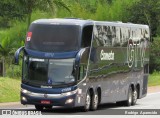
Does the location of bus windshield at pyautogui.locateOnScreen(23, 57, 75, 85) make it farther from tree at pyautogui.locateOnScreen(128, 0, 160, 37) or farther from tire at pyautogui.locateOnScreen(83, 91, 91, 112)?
tree at pyautogui.locateOnScreen(128, 0, 160, 37)

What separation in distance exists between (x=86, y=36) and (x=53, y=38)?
1.36 m

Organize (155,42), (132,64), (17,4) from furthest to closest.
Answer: (155,42) → (17,4) → (132,64)

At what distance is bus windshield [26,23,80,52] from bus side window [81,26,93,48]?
43cm

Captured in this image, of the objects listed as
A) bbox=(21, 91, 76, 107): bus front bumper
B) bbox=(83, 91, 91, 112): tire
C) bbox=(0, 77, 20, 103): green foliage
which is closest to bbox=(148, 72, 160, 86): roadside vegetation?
bbox=(0, 77, 20, 103): green foliage

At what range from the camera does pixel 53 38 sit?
22547 mm

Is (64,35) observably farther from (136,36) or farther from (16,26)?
(16,26)

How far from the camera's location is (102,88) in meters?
25.0

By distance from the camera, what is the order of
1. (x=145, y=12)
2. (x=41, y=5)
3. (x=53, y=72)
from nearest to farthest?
(x=53, y=72), (x=41, y=5), (x=145, y=12)

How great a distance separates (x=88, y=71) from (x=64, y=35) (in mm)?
1738

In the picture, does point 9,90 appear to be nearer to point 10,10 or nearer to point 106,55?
point 106,55

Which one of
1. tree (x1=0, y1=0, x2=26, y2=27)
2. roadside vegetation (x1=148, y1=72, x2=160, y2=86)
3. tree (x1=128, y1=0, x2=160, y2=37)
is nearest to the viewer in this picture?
tree (x1=0, y1=0, x2=26, y2=27)

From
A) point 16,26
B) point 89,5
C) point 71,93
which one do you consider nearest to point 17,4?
point 71,93

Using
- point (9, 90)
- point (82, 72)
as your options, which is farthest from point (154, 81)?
point (82, 72)

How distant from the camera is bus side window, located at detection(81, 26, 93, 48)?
22891 millimetres
